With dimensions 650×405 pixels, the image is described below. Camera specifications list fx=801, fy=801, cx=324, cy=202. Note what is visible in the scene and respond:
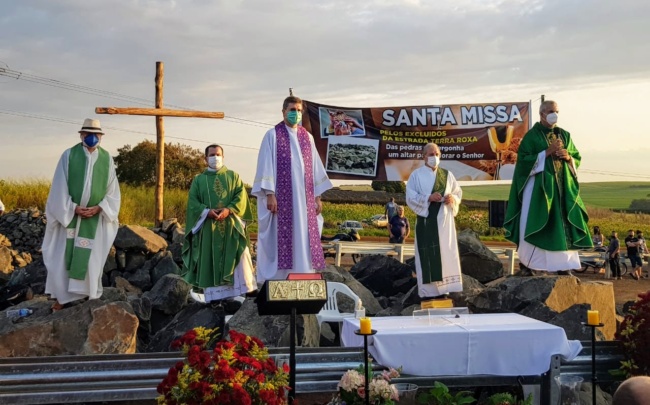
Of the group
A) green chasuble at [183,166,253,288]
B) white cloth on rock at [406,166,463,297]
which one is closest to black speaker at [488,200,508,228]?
white cloth on rock at [406,166,463,297]

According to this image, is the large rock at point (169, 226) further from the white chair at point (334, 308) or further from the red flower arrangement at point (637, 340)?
the red flower arrangement at point (637, 340)

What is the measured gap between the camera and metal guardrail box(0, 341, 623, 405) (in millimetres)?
5195

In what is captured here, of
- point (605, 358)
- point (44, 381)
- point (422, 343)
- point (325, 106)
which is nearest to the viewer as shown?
point (44, 381)

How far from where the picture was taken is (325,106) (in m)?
18.4

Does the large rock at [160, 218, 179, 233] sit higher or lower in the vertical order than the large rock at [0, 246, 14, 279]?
higher

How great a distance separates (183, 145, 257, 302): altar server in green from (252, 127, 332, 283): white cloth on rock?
1348 mm

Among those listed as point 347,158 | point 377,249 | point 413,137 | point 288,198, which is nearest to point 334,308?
point 288,198

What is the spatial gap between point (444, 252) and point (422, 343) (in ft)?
12.9

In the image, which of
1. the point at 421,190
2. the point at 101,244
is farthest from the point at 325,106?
the point at 101,244

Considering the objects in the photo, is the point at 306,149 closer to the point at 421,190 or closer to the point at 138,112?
the point at 421,190

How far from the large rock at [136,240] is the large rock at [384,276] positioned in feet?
12.3

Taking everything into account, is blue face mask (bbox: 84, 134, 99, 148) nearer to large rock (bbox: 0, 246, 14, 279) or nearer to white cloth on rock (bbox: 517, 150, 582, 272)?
white cloth on rock (bbox: 517, 150, 582, 272)

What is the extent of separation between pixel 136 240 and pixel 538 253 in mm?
7748

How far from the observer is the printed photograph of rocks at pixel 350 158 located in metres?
18.4
